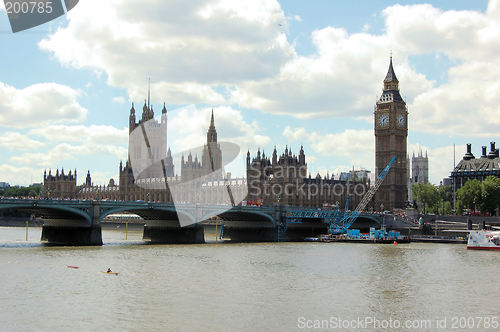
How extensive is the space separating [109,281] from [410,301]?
1493 cm

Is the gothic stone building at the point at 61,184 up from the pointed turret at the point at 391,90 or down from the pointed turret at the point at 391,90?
down

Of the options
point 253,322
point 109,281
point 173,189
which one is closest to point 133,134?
Answer: point 173,189

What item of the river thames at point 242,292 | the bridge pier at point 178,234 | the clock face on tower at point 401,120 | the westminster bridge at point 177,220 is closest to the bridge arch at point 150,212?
the westminster bridge at point 177,220

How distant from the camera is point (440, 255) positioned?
5047cm

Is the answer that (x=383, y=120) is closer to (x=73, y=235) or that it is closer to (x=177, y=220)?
(x=177, y=220)

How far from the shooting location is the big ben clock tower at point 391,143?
11194cm

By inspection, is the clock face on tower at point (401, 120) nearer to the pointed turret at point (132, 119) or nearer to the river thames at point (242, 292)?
the river thames at point (242, 292)

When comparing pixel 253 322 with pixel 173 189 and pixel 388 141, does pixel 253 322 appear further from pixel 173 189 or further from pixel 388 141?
pixel 173 189

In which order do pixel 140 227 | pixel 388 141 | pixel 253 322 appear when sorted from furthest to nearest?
pixel 388 141
pixel 140 227
pixel 253 322

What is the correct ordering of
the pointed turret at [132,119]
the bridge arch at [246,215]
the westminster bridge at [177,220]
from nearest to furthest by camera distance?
the westminster bridge at [177,220]
the bridge arch at [246,215]
the pointed turret at [132,119]

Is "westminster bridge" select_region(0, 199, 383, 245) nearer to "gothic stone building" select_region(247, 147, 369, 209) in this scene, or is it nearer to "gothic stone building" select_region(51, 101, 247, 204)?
"gothic stone building" select_region(247, 147, 369, 209)

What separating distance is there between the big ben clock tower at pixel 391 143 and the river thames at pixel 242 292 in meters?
64.0

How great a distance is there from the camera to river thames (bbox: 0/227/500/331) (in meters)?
23.7

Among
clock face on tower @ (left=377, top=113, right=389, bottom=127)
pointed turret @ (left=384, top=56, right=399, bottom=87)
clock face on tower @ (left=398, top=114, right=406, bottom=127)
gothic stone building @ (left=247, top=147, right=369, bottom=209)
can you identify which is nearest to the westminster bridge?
gothic stone building @ (left=247, top=147, right=369, bottom=209)
